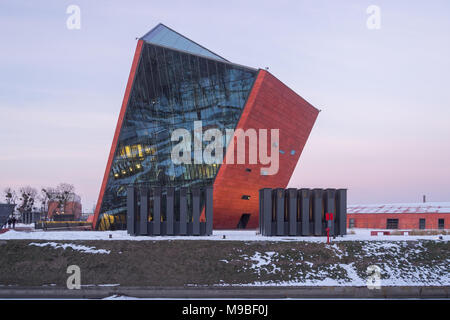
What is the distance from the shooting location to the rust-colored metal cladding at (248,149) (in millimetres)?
39000

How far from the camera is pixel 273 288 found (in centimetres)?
1752

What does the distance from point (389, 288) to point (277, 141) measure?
27.2 metres

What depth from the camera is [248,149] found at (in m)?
40.0

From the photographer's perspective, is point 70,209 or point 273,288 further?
point 70,209

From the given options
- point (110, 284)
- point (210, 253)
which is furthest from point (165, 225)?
point (110, 284)

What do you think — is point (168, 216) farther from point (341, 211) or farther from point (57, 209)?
point (57, 209)

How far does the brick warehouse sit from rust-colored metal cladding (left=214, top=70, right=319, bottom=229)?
20776 mm

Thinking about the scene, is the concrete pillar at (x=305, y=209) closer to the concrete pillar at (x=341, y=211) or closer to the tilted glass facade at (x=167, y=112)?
the concrete pillar at (x=341, y=211)

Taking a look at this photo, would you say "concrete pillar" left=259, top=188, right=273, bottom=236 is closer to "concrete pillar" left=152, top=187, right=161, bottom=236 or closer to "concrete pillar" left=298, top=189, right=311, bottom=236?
"concrete pillar" left=298, top=189, right=311, bottom=236

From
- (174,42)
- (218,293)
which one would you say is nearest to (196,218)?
(218,293)

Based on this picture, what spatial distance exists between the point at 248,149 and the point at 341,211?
13.3m

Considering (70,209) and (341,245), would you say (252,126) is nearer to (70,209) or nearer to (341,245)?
(341,245)
